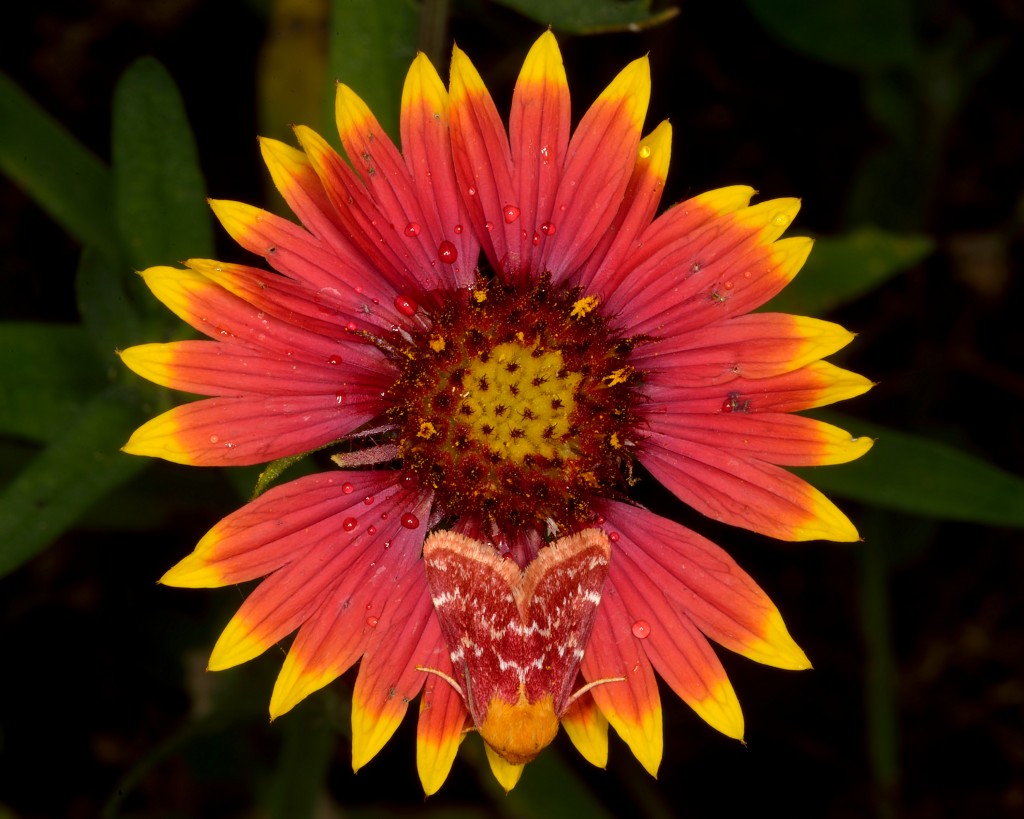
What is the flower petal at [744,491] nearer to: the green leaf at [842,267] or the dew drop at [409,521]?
the dew drop at [409,521]

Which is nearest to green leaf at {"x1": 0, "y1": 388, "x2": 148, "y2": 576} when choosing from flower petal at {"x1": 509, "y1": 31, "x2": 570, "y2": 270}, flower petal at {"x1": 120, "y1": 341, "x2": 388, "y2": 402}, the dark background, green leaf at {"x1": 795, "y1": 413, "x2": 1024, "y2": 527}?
flower petal at {"x1": 120, "y1": 341, "x2": 388, "y2": 402}

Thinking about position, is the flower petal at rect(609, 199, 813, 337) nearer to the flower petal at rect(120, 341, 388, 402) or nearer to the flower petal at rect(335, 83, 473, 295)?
the flower petal at rect(335, 83, 473, 295)

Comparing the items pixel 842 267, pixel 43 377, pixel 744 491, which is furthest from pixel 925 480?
pixel 43 377

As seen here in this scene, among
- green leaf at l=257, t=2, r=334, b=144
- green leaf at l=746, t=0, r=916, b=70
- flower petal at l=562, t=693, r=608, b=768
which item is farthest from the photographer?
green leaf at l=746, t=0, r=916, b=70

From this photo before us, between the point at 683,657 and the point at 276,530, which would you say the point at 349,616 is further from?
the point at 683,657

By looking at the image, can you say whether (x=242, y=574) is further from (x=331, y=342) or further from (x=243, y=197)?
(x=243, y=197)

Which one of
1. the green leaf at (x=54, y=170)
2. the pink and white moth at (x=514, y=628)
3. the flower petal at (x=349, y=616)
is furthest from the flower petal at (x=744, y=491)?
the green leaf at (x=54, y=170)
